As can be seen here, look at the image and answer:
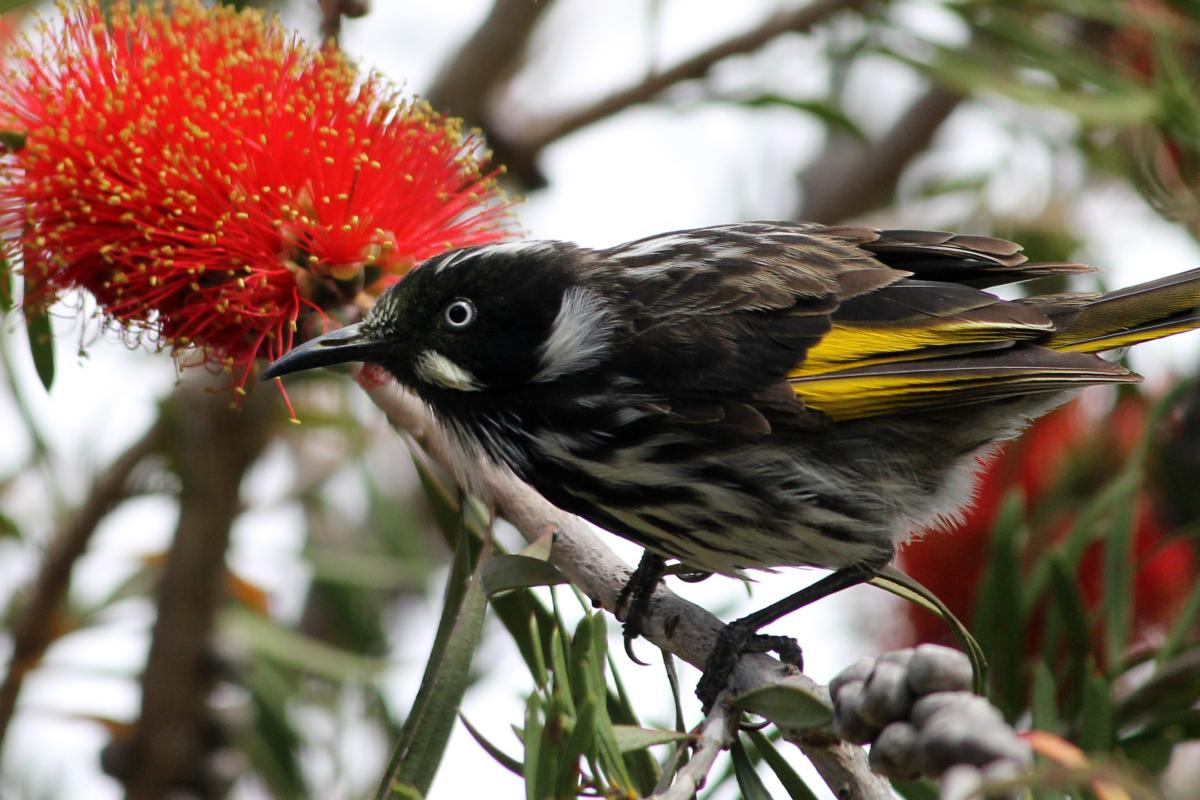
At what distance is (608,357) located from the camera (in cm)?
251

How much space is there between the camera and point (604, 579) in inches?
→ 92.3

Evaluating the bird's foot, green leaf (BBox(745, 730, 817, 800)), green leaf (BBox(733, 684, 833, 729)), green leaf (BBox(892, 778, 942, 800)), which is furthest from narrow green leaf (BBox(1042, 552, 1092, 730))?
green leaf (BBox(733, 684, 833, 729))

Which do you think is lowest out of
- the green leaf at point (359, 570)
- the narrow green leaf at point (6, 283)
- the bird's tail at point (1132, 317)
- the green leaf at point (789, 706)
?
the green leaf at point (359, 570)

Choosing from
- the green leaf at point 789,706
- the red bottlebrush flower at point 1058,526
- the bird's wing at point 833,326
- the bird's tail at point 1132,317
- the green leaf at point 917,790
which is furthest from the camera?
the red bottlebrush flower at point 1058,526

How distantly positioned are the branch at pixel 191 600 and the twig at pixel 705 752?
5.57 feet

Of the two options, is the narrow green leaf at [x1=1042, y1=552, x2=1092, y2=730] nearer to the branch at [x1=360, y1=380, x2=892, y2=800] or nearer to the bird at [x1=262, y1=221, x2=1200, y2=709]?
the bird at [x1=262, y1=221, x2=1200, y2=709]

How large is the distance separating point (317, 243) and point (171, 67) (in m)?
0.39

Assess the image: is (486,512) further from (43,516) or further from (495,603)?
(43,516)

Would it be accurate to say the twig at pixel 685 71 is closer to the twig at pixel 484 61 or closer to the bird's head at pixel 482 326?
the twig at pixel 484 61

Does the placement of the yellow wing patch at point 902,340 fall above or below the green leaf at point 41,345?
below

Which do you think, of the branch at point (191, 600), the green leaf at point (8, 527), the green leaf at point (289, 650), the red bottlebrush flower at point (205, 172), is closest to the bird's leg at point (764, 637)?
the red bottlebrush flower at point (205, 172)

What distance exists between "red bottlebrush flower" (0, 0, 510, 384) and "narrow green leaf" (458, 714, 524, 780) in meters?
0.88

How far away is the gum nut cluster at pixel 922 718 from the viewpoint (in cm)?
141

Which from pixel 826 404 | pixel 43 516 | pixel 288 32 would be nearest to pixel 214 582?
pixel 43 516
